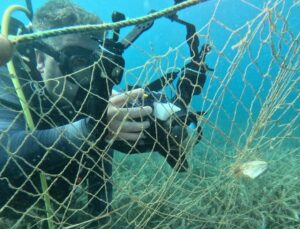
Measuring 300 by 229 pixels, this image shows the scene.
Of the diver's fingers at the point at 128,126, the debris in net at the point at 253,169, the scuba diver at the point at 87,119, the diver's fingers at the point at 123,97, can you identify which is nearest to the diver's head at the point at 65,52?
the scuba diver at the point at 87,119

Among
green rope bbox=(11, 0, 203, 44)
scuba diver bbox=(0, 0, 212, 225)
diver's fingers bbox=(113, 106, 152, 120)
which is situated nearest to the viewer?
green rope bbox=(11, 0, 203, 44)

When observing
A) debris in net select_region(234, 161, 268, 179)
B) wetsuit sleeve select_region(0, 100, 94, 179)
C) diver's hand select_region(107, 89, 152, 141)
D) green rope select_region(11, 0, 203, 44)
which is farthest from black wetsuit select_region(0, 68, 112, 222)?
debris in net select_region(234, 161, 268, 179)

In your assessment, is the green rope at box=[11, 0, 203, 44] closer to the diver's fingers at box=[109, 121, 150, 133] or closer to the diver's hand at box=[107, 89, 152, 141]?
the diver's hand at box=[107, 89, 152, 141]

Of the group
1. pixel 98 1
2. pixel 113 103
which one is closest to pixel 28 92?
pixel 113 103

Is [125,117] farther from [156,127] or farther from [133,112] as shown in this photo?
[156,127]

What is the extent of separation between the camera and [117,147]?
242cm

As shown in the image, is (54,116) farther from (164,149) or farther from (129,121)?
(164,149)

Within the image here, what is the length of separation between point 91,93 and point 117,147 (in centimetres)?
61

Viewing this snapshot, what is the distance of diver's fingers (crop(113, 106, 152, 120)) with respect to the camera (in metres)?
2.20

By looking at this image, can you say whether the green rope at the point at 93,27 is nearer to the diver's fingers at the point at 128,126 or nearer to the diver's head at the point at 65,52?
the diver's head at the point at 65,52

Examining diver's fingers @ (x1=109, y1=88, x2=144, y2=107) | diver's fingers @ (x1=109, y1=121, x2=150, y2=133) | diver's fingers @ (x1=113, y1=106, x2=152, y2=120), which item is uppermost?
diver's fingers @ (x1=109, y1=88, x2=144, y2=107)

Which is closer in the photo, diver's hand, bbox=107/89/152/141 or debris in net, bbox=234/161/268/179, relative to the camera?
debris in net, bbox=234/161/268/179

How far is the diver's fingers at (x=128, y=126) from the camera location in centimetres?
221

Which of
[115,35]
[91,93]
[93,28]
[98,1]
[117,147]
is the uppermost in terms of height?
[93,28]
